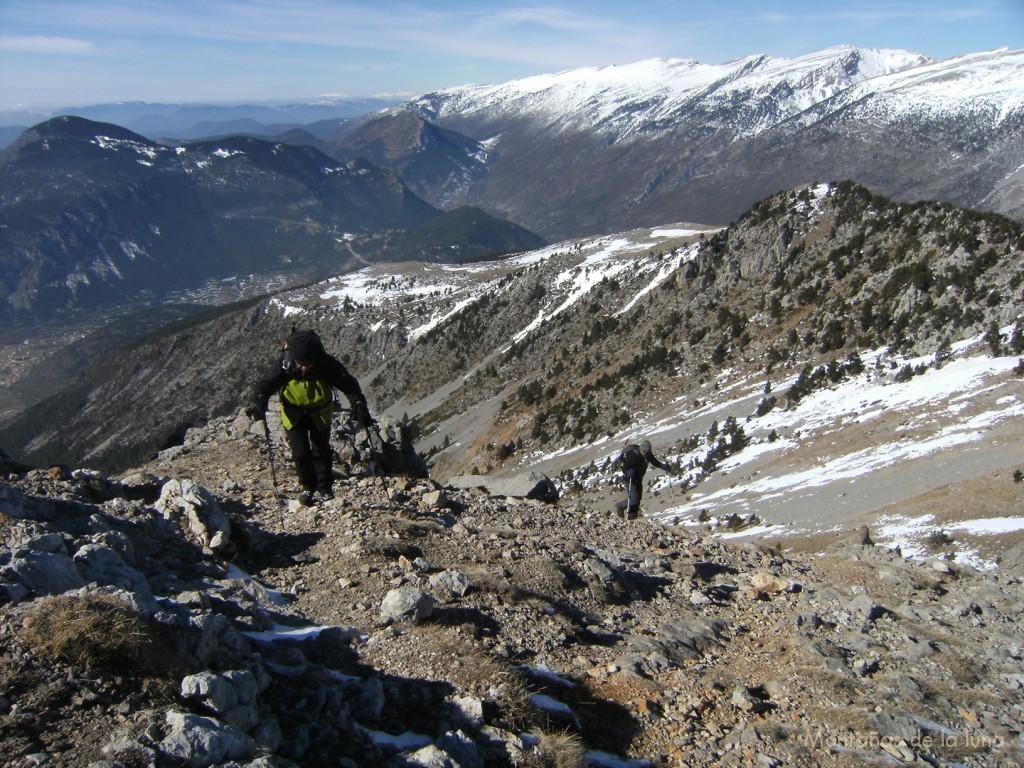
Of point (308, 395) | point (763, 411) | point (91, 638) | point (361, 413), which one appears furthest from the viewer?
point (763, 411)

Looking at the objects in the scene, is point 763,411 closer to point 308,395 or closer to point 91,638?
point 308,395

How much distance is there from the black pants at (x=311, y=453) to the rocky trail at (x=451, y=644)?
18.8 inches

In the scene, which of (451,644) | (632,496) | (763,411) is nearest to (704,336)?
(763,411)

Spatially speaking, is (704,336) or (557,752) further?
(704,336)

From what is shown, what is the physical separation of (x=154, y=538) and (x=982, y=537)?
64.2ft

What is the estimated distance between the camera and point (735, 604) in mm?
9969

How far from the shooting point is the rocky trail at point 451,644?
4.89 meters

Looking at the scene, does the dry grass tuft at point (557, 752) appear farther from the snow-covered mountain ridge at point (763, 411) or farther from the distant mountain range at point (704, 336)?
the distant mountain range at point (704, 336)

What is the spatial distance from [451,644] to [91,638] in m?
3.36

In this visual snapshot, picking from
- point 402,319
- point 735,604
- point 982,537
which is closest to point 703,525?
point 982,537

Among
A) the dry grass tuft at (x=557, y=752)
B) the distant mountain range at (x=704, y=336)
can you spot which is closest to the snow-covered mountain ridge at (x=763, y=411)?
the distant mountain range at (x=704, y=336)

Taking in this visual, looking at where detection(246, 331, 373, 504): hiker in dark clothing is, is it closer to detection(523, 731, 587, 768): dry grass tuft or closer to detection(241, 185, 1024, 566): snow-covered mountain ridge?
detection(523, 731, 587, 768): dry grass tuft

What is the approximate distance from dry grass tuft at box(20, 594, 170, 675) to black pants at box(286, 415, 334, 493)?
5.33m

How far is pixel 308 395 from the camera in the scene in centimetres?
993
